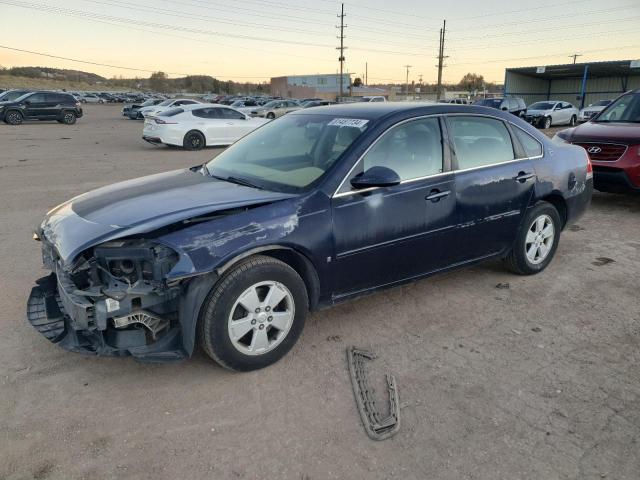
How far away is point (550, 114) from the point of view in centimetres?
2614

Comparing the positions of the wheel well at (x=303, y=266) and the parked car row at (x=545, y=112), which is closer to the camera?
the wheel well at (x=303, y=266)

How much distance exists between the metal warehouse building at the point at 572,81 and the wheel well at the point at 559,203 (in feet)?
123

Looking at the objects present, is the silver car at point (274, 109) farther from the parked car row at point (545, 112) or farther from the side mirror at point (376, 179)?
the side mirror at point (376, 179)

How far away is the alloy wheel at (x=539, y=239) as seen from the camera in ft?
15.9

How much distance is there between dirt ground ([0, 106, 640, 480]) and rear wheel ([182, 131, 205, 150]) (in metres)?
12.0

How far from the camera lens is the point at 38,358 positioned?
136 inches

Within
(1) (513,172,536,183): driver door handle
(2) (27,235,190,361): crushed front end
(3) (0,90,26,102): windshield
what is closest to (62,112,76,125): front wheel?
(3) (0,90,26,102): windshield

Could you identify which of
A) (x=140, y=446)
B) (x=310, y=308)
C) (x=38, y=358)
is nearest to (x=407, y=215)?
(x=310, y=308)

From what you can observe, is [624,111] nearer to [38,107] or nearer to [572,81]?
[38,107]

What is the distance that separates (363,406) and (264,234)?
1.17 m

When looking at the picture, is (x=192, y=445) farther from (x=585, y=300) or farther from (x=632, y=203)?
(x=632, y=203)

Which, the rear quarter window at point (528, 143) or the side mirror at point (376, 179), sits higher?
the rear quarter window at point (528, 143)

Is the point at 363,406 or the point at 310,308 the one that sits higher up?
the point at 310,308

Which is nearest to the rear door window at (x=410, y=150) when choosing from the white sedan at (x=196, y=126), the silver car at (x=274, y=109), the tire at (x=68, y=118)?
the white sedan at (x=196, y=126)
